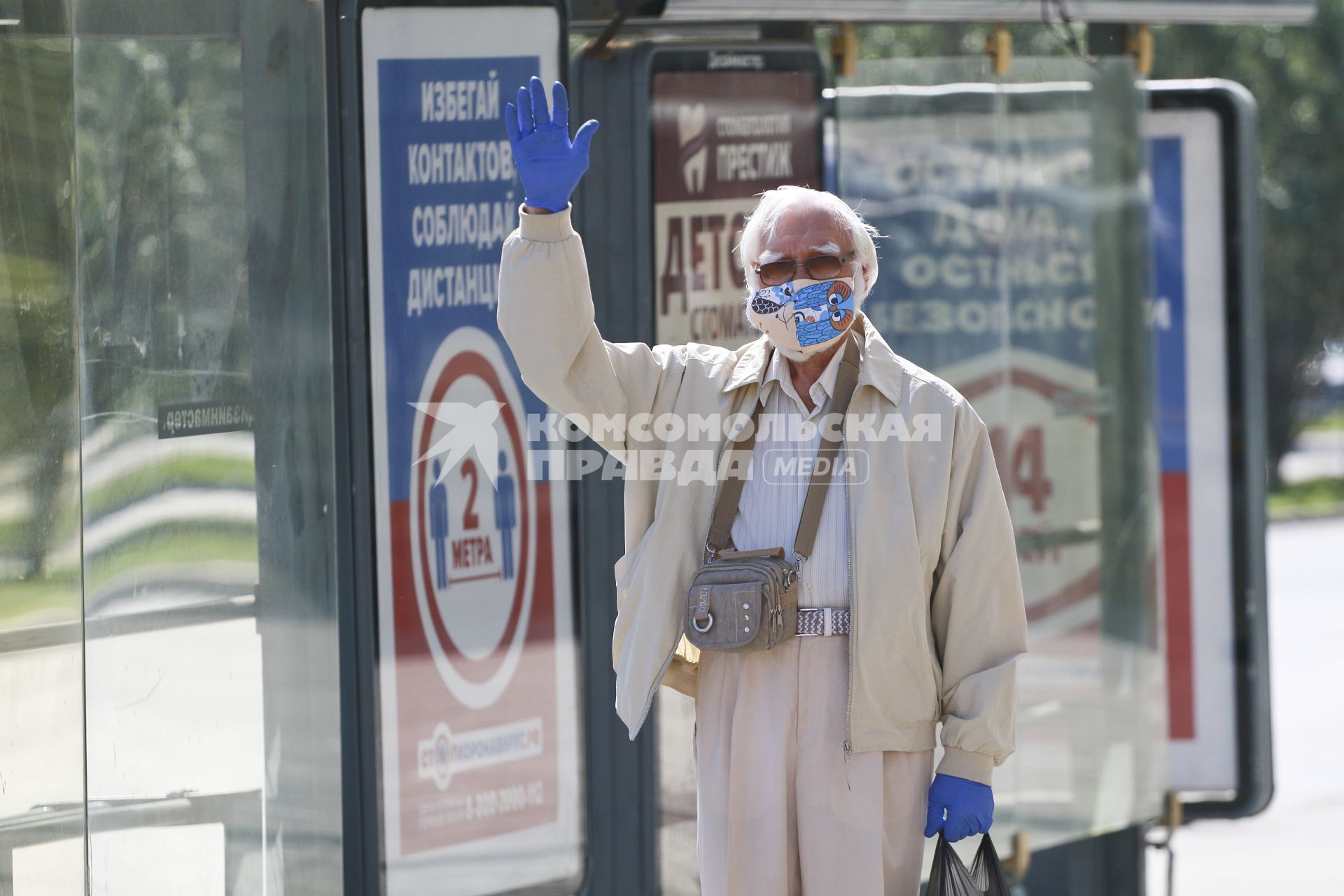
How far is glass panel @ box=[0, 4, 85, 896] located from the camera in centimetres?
313

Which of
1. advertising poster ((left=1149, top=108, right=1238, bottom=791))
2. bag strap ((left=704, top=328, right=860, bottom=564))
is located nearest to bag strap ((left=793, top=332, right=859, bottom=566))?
bag strap ((left=704, top=328, right=860, bottom=564))

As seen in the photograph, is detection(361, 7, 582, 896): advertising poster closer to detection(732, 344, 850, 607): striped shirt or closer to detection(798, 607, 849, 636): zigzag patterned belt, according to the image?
detection(732, 344, 850, 607): striped shirt

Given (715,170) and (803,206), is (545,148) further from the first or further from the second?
(715,170)

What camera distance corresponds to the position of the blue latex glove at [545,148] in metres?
2.71

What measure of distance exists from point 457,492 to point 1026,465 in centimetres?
188

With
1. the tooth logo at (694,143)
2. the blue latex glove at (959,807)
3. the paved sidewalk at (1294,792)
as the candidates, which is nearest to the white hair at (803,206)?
the blue latex glove at (959,807)

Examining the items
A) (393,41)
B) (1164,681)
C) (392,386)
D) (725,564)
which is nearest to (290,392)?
(392,386)

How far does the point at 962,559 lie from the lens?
2824 mm

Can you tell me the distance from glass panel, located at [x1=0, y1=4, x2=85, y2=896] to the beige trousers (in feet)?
4.25

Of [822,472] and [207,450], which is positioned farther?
[207,450]

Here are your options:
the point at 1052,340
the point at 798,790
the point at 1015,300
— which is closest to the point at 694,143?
the point at 1015,300

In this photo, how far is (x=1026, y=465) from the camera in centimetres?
498

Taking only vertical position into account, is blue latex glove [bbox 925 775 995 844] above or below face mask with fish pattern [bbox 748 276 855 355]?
below

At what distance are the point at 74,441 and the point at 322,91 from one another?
102 cm
